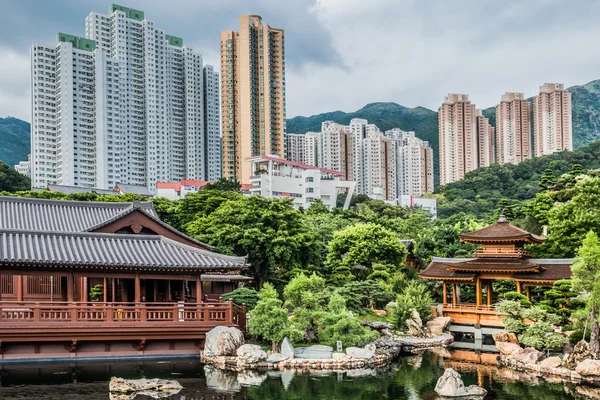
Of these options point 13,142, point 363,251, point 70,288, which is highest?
point 13,142

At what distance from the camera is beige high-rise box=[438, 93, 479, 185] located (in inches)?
4040

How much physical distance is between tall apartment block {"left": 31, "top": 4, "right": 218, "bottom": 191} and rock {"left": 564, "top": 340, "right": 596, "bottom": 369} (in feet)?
210

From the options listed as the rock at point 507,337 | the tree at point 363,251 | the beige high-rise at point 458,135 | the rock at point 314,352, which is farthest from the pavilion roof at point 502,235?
the beige high-rise at point 458,135

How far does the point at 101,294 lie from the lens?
19.4 m

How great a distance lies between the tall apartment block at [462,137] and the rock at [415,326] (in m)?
83.7

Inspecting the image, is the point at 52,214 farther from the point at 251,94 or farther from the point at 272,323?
the point at 251,94

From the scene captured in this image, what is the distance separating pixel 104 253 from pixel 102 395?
15.9 feet

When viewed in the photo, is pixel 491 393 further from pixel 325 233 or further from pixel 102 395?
pixel 325 233

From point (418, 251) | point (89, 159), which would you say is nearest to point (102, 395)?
point (418, 251)

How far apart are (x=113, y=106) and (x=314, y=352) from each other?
205ft

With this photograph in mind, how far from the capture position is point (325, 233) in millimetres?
36250

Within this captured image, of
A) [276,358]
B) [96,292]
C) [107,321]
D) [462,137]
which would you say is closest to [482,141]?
[462,137]

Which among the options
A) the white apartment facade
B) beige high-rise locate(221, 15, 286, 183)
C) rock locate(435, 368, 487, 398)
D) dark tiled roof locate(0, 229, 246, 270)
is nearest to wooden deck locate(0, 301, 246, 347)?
dark tiled roof locate(0, 229, 246, 270)

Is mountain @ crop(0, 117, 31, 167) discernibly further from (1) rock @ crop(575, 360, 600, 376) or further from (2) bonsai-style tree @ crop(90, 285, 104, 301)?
(1) rock @ crop(575, 360, 600, 376)
